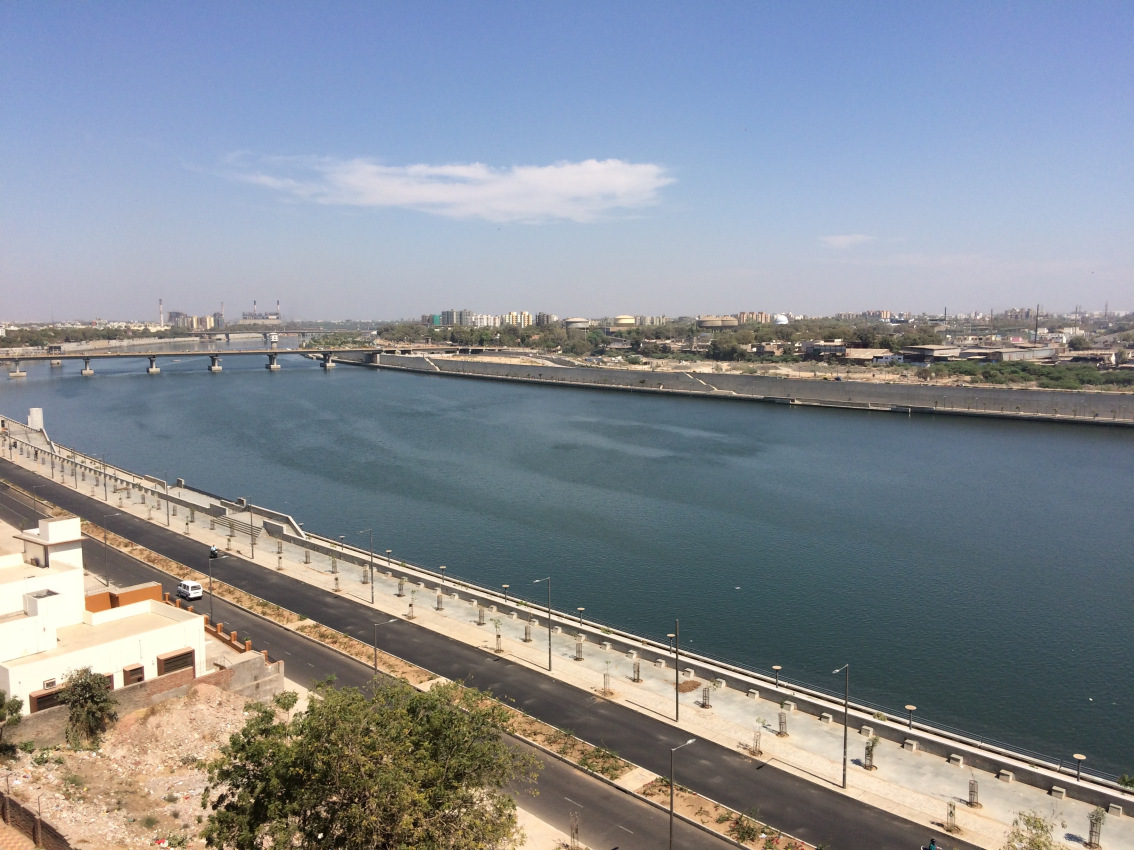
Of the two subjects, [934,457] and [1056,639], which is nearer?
[1056,639]

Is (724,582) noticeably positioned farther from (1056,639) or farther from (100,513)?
(100,513)

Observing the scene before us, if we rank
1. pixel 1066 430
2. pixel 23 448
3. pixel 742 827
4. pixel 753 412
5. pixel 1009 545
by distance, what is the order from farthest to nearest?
pixel 753 412, pixel 1066 430, pixel 23 448, pixel 1009 545, pixel 742 827

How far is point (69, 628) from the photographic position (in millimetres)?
17609

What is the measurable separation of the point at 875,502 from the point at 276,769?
1392 inches

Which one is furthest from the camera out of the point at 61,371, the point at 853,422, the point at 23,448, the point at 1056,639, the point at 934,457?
the point at 61,371

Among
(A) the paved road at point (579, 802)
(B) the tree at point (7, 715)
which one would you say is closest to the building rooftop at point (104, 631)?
(B) the tree at point (7, 715)

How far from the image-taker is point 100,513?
3356 cm

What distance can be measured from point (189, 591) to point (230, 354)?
106623mm

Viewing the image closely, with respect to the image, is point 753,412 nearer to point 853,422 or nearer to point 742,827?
→ point 853,422

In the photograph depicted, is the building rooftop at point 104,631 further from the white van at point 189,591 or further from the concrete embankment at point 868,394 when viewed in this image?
the concrete embankment at point 868,394

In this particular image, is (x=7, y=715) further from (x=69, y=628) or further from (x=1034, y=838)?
(x=1034, y=838)

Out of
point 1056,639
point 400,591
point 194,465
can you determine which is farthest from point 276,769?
point 194,465

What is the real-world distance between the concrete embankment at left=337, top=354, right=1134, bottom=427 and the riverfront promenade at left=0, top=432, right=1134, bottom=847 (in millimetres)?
57548

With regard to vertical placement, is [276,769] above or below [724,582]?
above
